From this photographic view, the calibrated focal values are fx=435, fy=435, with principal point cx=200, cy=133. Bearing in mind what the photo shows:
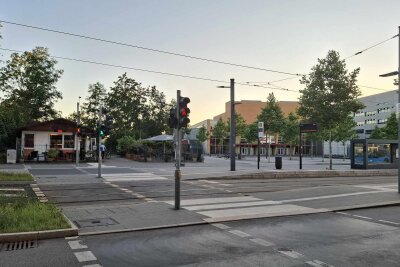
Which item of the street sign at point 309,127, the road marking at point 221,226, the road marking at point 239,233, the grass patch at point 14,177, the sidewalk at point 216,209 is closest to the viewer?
the road marking at point 239,233

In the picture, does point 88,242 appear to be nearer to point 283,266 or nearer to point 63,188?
point 283,266

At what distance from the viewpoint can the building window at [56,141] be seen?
127ft

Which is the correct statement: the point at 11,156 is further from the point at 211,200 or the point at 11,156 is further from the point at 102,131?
the point at 211,200

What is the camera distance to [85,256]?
7.38 metres

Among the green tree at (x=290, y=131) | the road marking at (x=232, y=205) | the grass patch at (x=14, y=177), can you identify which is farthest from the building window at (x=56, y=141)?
the green tree at (x=290, y=131)

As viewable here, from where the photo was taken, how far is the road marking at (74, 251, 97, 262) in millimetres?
7173

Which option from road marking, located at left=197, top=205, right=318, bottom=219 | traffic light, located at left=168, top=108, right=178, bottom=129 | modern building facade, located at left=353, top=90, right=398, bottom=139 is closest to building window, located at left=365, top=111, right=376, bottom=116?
modern building facade, located at left=353, top=90, right=398, bottom=139

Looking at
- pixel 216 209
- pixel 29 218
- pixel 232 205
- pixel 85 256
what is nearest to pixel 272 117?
pixel 232 205

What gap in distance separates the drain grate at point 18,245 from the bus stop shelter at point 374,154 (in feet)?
101

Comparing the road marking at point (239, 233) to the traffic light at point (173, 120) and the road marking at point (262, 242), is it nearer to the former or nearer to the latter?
the road marking at point (262, 242)

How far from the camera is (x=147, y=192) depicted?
17.5 m

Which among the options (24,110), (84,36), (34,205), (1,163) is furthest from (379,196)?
(24,110)

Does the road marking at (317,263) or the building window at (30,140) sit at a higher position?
the building window at (30,140)

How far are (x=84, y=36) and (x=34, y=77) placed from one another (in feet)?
118
